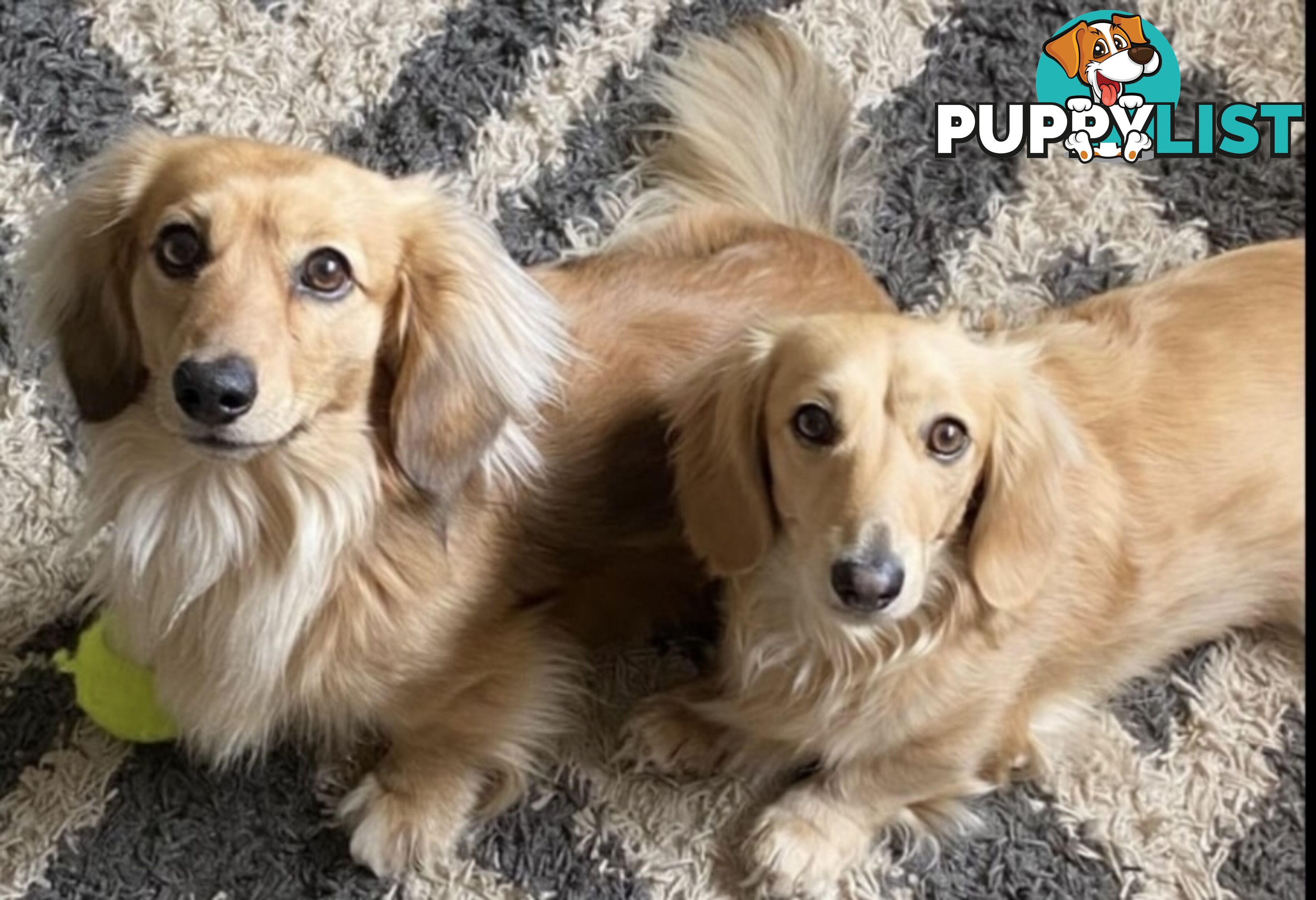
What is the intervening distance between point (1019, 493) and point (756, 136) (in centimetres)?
76

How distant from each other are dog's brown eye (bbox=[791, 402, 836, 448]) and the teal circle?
93 centimetres

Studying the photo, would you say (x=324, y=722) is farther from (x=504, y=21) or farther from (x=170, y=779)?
(x=504, y=21)

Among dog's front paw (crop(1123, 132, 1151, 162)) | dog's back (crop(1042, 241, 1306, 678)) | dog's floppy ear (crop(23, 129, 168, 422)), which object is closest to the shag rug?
dog's front paw (crop(1123, 132, 1151, 162))

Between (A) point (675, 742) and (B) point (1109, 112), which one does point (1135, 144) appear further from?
(A) point (675, 742)

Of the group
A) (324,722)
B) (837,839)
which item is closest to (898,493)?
(837,839)

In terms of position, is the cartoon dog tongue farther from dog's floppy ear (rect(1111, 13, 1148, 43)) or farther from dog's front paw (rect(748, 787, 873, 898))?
dog's front paw (rect(748, 787, 873, 898))

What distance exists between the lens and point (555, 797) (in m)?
1.94

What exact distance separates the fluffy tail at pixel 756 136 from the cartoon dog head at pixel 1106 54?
32 cm

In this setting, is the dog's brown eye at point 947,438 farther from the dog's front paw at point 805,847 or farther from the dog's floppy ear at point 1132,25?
the dog's floppy ear at point 1132,25

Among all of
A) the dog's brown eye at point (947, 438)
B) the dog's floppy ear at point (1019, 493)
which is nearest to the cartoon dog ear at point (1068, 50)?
the dog's floppy ear at point (1019, 493)

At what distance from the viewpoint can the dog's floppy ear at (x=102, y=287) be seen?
157 centimetres

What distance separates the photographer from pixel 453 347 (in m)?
1.56

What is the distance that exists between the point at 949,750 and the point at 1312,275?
2.13 feet

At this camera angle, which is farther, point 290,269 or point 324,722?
point 324,722
